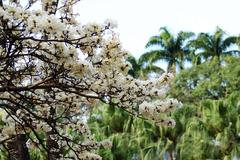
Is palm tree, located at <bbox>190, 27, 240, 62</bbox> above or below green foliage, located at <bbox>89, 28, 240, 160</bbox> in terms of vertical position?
above

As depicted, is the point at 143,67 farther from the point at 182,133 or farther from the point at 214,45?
the point at 182,133

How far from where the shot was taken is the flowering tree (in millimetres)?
4703

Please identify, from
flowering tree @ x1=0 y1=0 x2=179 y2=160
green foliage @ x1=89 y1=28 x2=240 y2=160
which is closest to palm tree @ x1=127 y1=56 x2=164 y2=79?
green foliage @ x1=89 y1=28 x2=240 y2=160

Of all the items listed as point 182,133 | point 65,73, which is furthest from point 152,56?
point 65,73

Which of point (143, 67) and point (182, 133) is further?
point (143, 67)

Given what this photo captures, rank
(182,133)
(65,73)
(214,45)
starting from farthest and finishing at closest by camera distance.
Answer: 1. (214,45)
2. (182,133)
3. (65,73)

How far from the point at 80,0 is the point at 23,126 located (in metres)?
1.53

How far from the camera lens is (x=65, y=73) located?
5.09m

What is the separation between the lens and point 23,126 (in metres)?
6.29

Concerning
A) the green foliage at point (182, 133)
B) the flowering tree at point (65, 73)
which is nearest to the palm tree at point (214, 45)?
the green foliage at point (182, 133)

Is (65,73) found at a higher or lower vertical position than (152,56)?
lower

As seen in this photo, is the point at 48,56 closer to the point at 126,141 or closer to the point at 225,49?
the point at 126,141

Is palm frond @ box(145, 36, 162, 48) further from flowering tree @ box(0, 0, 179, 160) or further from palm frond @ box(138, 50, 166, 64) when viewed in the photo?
flowering tree @ box(0, 0, 179, 160)

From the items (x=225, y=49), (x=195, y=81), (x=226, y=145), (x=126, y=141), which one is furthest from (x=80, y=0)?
(x=225, y=49)
